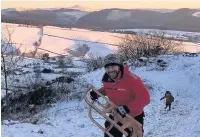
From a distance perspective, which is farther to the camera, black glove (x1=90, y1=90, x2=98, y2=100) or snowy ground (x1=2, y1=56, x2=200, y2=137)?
snowy ground (x1=2, y1=56, x2=200, y2=137)

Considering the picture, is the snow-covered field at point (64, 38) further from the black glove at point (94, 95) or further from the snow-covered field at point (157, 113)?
the black glove at point (94, 95)

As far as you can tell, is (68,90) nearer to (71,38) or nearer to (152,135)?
(152,135)

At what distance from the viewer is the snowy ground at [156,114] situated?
1235 centimetres

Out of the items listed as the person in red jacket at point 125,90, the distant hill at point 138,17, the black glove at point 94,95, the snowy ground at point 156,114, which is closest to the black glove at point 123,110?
the person in red jacket at point 125,90

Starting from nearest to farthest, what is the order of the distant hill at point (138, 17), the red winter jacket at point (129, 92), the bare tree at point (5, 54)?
the red winter jacket at point (129, 92) → the bare tree at point (5, 54) → the distant hill at point (138, 17)

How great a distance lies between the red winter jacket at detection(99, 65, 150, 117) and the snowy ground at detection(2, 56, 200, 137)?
4.69 m

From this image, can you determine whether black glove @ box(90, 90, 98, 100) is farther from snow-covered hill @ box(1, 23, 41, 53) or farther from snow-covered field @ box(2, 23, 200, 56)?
snow-covered field @ box(2, 23, 200, 56)

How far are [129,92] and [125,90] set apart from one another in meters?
0.06

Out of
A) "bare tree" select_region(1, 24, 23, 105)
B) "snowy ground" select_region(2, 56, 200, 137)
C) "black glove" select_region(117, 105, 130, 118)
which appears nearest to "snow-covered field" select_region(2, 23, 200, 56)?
"bare tree" select_region(1, 24, 23, 105)

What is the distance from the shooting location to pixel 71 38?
116 m

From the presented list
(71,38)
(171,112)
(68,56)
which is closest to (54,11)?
(68,56)

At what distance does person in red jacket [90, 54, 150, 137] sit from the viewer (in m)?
5.96

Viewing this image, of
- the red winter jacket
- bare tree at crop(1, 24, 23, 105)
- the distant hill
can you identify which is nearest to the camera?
the red winter jacket

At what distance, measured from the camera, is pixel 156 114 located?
59.4ft
